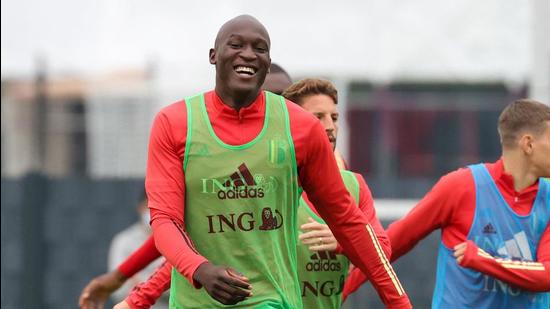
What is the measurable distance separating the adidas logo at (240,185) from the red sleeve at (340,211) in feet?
0.76

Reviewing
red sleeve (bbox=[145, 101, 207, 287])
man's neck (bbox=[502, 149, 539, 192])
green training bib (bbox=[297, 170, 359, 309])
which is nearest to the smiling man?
red sleeve (bbox=[145, 101, 207, 287])

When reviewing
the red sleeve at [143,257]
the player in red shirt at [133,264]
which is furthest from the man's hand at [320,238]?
→ the red sleeve at [143,257]

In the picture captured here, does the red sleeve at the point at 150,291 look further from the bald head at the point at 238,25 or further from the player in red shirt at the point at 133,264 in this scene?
the bald head at the point at 238,25

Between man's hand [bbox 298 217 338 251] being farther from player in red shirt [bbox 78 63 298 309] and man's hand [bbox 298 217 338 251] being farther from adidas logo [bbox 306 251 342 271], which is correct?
player in red shirt [bbox 78 63 298 309]

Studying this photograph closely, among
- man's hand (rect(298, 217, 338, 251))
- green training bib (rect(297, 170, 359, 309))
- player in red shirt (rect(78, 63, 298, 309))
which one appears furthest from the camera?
player in red shirt (rect(78, 63, 298, 309))

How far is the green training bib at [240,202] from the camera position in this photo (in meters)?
5.38

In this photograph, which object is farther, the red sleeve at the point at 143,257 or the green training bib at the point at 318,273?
the red sleeve at the point at 143,257

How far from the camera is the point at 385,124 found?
15305mm

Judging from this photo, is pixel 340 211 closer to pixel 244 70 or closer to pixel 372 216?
pixel 244 70

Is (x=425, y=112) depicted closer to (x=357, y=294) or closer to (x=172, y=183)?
(x=357, y=294)

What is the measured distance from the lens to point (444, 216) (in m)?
6.96

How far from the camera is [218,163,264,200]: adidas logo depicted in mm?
5383

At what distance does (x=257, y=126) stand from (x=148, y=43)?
13.8m

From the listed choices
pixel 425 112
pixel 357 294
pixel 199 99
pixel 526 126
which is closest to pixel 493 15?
pixel 425 112
